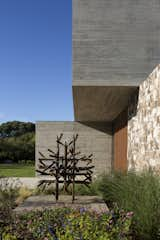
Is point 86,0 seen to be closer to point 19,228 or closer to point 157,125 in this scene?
point 157,125

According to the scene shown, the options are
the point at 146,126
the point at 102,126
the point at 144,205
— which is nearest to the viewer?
the point at 144,205

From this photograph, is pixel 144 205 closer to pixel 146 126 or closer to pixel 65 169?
pixel 65 169

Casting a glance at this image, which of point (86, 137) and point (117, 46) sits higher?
point (117, 46)

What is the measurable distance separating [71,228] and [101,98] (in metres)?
7.39

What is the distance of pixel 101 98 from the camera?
388 inches

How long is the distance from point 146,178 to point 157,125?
Answer: 2.07 meters

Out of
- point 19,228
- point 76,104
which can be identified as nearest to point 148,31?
point 76,104

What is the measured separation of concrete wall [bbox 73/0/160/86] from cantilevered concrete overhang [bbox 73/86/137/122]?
362 millimetres

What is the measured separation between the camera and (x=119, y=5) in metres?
7.89

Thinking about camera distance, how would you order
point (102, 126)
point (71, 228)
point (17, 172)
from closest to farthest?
point (71, 228), point (102, 126), point (17, 172)

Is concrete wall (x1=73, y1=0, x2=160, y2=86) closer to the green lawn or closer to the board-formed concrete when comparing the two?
the board-formed concrete

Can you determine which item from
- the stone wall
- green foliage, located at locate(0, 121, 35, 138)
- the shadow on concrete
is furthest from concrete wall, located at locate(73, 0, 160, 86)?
green foliage, located at locate(0, 121, 35, 138)

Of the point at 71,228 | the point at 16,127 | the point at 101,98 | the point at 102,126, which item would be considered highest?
the point at 16,127

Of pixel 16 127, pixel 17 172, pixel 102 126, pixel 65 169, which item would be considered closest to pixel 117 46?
pixel 65 169
